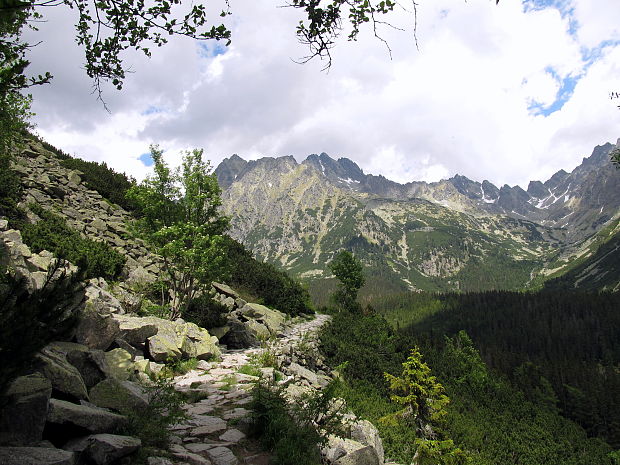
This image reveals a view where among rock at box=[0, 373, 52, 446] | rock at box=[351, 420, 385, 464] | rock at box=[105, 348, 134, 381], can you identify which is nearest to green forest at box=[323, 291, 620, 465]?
rock at box=[351, 420, 385, 464]

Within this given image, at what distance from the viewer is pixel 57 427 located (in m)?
5.20

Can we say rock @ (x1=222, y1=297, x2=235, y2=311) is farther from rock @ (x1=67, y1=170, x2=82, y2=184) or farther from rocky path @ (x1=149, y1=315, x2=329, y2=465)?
rock @ (x1=67, y1=170, x2=82, y2=184)

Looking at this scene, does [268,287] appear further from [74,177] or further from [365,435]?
[365,435]

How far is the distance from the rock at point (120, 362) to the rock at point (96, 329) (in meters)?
0.46

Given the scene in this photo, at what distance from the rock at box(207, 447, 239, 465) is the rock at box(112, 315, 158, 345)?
7.33 meters

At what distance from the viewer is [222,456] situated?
6215 mm

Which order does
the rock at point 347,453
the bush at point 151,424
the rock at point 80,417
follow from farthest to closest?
the rock at point 347,453, the bush at point 151,424, the rock at point 80,417

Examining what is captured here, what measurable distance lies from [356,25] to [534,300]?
236831mm

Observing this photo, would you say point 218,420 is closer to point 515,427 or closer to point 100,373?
point 100,373

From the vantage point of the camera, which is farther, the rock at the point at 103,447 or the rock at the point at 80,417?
the rock at the point at 80,417

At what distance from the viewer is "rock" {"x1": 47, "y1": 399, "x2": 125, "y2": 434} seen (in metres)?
5.07

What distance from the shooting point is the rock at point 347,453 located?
804 centimetres

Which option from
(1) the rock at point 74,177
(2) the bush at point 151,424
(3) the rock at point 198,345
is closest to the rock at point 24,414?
(2) the bush at point 151,424

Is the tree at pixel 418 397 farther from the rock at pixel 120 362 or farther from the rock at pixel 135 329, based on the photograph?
the rock at pixel 120 362
